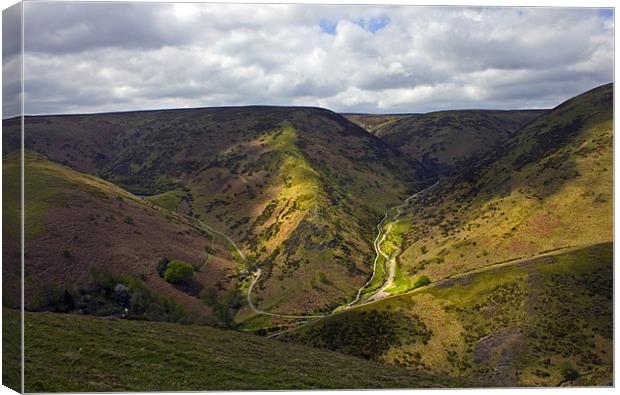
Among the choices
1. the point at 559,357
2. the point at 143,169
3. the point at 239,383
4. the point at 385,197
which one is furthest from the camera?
the point at 143,169

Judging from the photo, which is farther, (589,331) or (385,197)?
(385,197)

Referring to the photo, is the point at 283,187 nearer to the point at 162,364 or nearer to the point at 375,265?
the point at 375,265

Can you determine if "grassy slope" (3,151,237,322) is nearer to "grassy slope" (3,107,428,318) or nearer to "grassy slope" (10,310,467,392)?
"grassy slope" (3,107,428,318)

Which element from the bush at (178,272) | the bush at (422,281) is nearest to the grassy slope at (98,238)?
the bush at (178,272)

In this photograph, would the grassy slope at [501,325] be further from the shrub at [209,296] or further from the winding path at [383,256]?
the shrub at [209,296]

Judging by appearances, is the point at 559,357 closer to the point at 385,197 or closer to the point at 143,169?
the point at 385,197

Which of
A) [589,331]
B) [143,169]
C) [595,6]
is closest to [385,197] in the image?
[143,169]

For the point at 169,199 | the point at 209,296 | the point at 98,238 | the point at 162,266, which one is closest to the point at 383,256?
the point at 209,296
